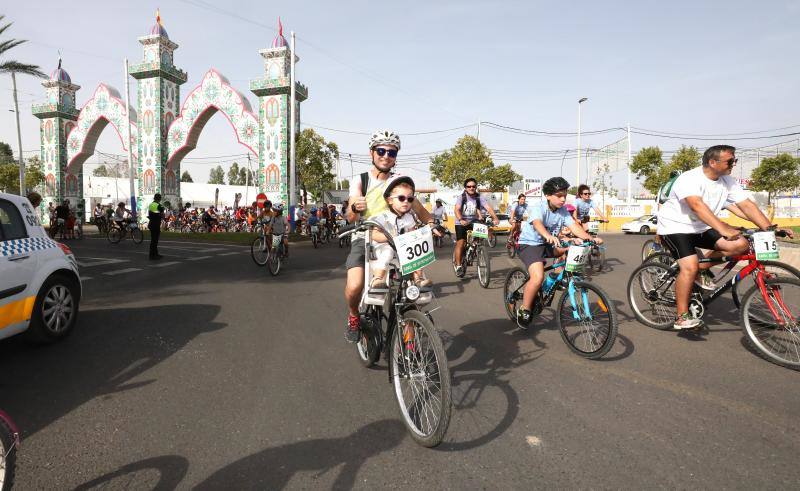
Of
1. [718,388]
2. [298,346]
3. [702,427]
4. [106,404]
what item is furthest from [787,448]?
[106,404]

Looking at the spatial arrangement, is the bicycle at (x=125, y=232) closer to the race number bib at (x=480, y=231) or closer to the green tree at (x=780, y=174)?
the race number bib at (x=480, y=231)

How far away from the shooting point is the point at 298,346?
15.7ft

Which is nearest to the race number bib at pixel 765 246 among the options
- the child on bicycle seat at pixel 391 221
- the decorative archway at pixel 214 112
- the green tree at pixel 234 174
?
the child on bicycle seat at pixel 391 221

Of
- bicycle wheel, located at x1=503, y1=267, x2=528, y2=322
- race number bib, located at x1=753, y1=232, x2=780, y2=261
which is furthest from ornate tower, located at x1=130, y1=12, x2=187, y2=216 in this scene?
race number bib, located at x1=753, y1=232, x2=780, y2=261

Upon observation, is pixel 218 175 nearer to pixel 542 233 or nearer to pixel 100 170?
pixel 100 170

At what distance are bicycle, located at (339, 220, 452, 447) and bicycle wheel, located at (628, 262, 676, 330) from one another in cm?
345

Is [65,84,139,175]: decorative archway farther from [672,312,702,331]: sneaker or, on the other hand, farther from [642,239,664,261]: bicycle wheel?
[672,312,702,331]: sneaker

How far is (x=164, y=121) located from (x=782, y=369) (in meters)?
31.9

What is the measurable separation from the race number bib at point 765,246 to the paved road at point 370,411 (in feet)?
3.13

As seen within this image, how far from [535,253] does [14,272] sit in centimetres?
507

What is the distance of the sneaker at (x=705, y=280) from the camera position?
4887mm

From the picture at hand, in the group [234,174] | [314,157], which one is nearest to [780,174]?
[314,157]

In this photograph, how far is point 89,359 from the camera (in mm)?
4297

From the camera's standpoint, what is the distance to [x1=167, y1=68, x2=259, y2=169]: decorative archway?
2673 centimetres
